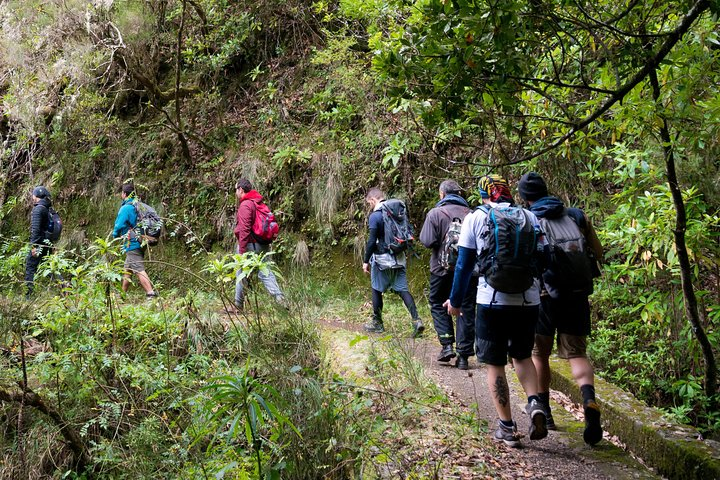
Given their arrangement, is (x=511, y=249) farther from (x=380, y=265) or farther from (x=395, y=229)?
(x=380, y=265)

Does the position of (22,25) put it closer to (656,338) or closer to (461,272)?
(461,272)

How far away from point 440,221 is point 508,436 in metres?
2.76

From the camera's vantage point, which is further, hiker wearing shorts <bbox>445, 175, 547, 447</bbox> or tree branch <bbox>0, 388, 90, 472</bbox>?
tree branch <bbox>0, 388, 90, 472</bbox>

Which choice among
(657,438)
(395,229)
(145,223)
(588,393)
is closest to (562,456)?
(588,393)

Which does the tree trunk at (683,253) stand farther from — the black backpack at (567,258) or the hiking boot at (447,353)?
the hiking boot at (447,353)

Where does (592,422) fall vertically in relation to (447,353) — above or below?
below

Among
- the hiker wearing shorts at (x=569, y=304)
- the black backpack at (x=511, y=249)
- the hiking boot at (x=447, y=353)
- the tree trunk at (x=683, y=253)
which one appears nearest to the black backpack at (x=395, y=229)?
the hiking boot at (x=447, y=353)

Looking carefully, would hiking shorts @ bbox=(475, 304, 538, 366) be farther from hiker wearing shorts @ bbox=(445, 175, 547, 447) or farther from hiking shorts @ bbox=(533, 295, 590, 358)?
hiking shorts @ bbox=(533, 295, 590, 358)

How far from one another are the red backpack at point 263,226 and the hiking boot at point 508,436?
479 centimetres

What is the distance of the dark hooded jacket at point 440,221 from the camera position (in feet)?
21.8

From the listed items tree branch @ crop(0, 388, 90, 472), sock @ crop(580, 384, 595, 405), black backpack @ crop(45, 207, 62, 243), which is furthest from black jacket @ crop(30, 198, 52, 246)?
sock @ crop(580, 384, 595, 405)

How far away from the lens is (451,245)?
6.18m

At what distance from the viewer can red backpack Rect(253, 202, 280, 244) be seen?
8.32 meters

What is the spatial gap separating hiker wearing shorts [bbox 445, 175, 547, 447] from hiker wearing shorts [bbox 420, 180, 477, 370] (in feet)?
6.25
